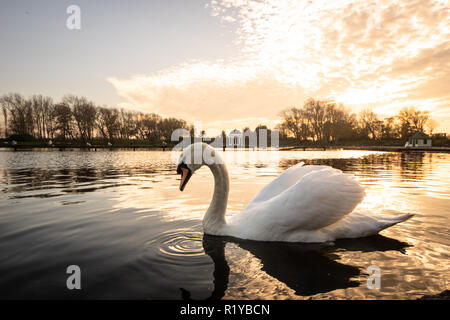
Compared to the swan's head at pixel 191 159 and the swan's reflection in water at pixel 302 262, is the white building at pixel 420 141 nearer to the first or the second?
the swan's reflection in water at pixel 302 262

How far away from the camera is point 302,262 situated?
3.04 meters

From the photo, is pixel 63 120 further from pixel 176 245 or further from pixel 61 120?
pixel 176 245

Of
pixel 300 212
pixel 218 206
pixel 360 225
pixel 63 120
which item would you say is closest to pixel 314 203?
pixel 300 212

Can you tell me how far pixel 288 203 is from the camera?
3219 mm

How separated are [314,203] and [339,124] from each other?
94.1 metres

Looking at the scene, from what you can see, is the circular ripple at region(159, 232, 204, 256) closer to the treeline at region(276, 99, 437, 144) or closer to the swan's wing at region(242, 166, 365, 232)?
the swan's wing at region(242, 166, 365, 232)

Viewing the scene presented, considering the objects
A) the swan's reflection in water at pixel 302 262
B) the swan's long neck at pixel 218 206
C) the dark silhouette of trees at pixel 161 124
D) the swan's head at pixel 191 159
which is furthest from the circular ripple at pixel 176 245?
the dark silhouette of trees at pixel 161 124

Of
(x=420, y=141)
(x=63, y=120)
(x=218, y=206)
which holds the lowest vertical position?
A: (x=218, y=206)

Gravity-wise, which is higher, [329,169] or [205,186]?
[329,169]

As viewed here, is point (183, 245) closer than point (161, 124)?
Yes

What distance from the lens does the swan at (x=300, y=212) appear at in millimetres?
3227
